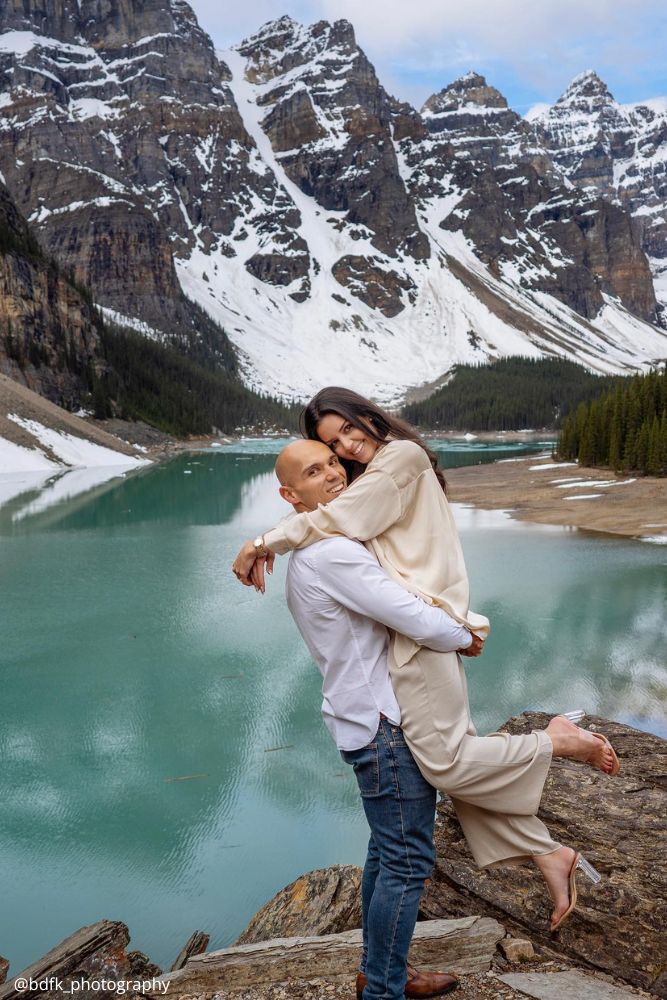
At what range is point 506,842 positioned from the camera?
10.6ft

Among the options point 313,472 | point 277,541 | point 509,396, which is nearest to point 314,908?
point 277,541

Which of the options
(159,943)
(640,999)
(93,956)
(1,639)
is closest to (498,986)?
(640,999)

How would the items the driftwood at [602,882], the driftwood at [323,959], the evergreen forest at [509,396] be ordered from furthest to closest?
the evergreen forest at [509,396] → the driftwood at [602,882] → the driftwood at [323,959]

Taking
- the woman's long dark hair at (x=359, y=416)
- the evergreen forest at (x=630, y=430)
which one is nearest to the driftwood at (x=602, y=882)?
the woman's long dark hair at (x=359, y=416)

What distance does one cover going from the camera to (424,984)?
128 inches

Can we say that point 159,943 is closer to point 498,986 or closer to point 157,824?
point 157,824

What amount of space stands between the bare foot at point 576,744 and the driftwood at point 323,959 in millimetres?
1095

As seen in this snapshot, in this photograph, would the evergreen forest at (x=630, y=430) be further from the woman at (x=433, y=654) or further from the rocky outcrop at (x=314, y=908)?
the woman at (x=433, y=654)

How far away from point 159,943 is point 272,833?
1782 millimetres

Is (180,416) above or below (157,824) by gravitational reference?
above

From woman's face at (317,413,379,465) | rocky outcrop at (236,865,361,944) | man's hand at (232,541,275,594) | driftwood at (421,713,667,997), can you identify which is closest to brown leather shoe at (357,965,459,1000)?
driftwood at (421,713,667,997)

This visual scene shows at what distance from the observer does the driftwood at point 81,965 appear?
359cm

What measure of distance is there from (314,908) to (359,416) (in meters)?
3.23

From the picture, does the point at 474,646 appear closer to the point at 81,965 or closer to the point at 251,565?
the point at 251,565
